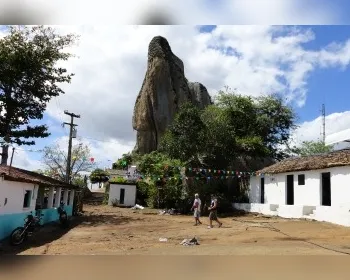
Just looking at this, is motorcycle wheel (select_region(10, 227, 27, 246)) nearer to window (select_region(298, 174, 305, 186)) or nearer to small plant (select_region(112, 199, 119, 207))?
window (select_region(298, 174, 305, 186))

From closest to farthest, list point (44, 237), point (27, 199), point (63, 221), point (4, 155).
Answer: point (44, 237)
point (27, 199)
point (63, 221)
point (4, 155)

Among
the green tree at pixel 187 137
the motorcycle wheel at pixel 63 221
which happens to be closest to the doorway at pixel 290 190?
the green tree at pixel 187 137

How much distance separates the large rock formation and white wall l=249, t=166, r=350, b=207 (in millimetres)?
21120

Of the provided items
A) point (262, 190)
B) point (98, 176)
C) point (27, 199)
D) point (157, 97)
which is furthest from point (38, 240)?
point (157, 97)

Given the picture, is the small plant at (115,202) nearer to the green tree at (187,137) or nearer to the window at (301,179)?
the green tree at (187,137)

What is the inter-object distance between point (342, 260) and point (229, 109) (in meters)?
27.6

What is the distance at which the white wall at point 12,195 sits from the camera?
1365 cm

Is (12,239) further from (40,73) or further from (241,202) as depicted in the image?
(241,202)

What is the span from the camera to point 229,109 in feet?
116

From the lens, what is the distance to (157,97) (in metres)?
46.7

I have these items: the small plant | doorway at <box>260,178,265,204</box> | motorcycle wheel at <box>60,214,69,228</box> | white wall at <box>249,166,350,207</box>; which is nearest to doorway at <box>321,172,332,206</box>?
white wall at <box>249,166,350,207</box>

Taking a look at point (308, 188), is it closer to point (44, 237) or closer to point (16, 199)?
point (44, 237)

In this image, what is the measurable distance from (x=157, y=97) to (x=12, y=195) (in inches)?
1305

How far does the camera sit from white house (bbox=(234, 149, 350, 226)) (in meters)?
17.8
